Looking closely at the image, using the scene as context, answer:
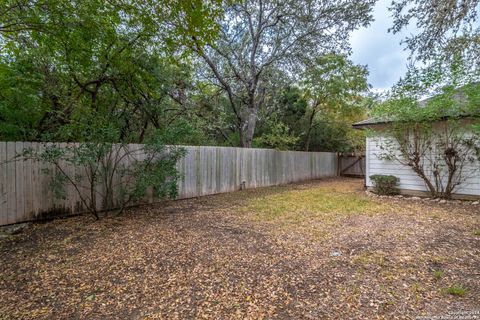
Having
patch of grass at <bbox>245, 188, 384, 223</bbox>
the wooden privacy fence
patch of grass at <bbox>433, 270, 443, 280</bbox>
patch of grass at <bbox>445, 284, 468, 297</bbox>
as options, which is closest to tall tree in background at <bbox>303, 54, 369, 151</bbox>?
the wooden privacy fence

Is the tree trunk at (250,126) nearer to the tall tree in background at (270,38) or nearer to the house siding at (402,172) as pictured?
the tall tree in background at (270,38)

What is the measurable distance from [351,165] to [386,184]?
258 inches

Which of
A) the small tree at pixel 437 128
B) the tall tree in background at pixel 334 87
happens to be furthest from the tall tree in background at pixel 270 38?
the small tree at pixel 437 128

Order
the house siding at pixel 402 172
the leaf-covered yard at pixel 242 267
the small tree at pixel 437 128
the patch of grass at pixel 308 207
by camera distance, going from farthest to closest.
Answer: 1. the house siding at pixel 402 172
2. the small tree at pixel 437 128
3. the patch of grass at pixel 308 207
4. the leaf-covered yard at pixel 242 267

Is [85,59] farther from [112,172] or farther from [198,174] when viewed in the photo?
[198,174]

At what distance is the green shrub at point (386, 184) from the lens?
7.58 metres

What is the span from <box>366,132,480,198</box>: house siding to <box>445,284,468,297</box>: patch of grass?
5666 mm

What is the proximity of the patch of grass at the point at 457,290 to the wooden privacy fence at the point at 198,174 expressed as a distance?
484cm

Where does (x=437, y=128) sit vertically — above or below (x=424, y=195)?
above

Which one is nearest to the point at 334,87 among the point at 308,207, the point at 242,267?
the point at 308,207

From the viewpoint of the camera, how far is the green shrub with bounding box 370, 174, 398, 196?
24.9 ft

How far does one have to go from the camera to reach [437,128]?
680 centimetres

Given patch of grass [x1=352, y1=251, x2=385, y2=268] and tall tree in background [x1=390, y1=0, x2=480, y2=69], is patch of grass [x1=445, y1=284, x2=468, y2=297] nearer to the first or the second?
patch of grass [x1=352, y1=251, x2=385, y2=268]

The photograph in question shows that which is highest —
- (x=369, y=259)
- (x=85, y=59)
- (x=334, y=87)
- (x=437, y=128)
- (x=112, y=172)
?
(x=334, y=87)
